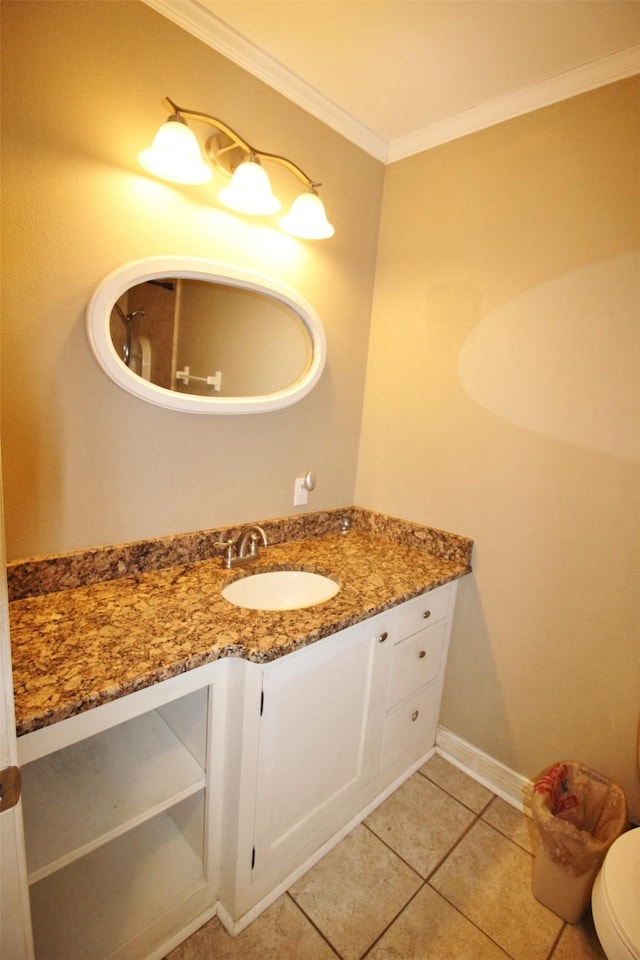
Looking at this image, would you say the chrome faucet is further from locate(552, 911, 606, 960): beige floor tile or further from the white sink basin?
locate(552, 911, 606, 960): beige floor tile

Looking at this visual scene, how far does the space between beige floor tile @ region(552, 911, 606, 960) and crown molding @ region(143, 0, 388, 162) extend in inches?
101

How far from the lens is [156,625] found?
3.38 feet

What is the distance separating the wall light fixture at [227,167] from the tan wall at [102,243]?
7 centimetres

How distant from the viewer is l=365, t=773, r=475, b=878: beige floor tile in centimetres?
135

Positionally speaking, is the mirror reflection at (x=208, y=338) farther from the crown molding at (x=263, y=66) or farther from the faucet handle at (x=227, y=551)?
the crown molding at (x=263, y=66)

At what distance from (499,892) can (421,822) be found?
0.27 m

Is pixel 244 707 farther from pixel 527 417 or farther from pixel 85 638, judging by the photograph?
pixel 527 417

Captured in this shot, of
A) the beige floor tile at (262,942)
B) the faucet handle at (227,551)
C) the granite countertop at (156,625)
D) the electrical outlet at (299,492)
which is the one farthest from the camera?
the electrical outlet at (299,492)

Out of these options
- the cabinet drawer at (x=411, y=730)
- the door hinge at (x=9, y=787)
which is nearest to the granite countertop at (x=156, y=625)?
the door hinge at (x=9, y=787)

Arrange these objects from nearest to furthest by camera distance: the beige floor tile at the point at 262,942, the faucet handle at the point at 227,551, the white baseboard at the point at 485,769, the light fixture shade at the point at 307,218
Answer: the beige floor tile at the point at 262,942 → the light fixture shade at the point at 307,218 → the faucet handle at the point at 227,551 → the white baseboard at the point at 485,769

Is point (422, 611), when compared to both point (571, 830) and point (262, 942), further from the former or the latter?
point (262, 942)

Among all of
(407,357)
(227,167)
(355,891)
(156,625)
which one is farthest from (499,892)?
(227,167)

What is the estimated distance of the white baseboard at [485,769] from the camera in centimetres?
153

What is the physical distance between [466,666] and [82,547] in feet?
4.59
